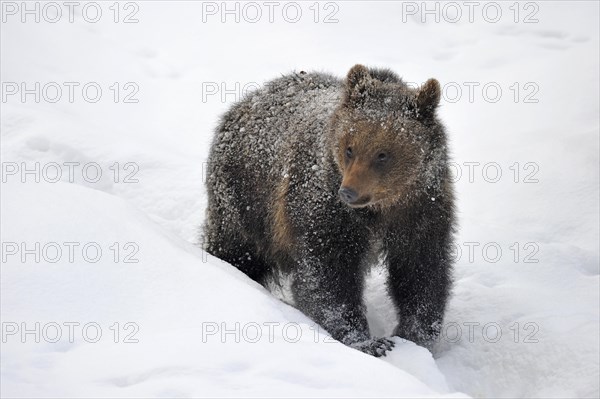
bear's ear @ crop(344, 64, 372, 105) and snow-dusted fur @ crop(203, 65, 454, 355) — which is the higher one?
bear's ear @ crop(344, 64, 372, 105)

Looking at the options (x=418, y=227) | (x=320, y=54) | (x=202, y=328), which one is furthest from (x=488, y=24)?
(x=202, y=328)

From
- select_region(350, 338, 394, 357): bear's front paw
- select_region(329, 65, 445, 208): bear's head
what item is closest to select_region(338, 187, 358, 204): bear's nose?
select_region(329, 65, 445, 208): bear's head

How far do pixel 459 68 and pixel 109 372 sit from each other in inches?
344

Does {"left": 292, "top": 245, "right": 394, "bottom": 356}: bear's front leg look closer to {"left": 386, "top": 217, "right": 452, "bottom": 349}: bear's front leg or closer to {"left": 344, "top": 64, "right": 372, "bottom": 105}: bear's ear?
{"left": 386, "top": 217, "right": 452, "bottom": 349}: bear's front leg

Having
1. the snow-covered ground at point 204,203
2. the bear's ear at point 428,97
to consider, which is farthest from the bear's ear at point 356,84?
the snow-covered ground at point 204,203

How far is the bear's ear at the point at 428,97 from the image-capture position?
5301 millimetres

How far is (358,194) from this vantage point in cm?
502

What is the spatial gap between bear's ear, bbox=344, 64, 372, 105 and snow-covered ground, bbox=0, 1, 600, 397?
4.95 feet

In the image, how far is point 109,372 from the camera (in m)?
3.66

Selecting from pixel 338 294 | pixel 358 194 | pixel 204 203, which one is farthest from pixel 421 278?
pixel 204 203

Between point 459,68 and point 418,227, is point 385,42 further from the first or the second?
point 418,227

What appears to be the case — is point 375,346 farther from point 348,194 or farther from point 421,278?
point 348,194

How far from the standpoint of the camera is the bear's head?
5.16 meters

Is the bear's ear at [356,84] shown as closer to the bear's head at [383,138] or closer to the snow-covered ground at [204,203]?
the bear's head at [383,138]
